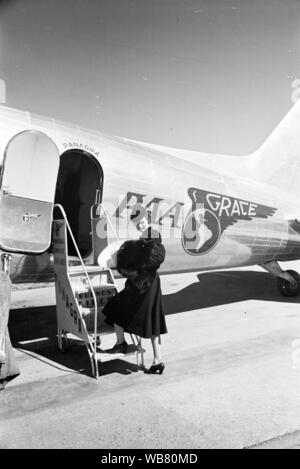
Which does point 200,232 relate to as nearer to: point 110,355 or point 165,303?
point 165,303

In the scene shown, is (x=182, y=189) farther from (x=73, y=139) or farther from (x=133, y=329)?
(x=133, y=329)

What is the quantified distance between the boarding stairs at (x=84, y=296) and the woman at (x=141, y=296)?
271 millimetres

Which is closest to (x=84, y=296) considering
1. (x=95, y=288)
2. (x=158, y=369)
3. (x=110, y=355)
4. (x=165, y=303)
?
(x=95, y=288)

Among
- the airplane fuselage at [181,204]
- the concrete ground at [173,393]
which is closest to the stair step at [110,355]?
the concrete ground at [173,393]

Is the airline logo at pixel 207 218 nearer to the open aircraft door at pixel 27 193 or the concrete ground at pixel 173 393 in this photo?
the concrete ground at pixel 173 393

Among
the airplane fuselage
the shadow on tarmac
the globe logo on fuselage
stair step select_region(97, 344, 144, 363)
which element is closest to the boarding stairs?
stair step select_region(97, 344, 144, 363)

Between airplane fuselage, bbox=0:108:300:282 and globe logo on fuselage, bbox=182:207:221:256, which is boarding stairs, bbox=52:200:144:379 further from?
globe logo on fuselage, bbox=182:207:221:256

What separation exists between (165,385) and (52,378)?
142 cm

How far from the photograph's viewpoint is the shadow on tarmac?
223 inches

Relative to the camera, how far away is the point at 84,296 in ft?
19.0

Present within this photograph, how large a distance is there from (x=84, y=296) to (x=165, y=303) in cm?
449

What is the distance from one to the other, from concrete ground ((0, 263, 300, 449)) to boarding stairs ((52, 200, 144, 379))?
286mm

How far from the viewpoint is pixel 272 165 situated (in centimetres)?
1080

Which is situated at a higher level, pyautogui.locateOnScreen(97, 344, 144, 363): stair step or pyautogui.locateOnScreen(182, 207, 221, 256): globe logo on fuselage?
pyautogui.locateOnScreen(182, 207, 221, 256): globe logo on fuselage
